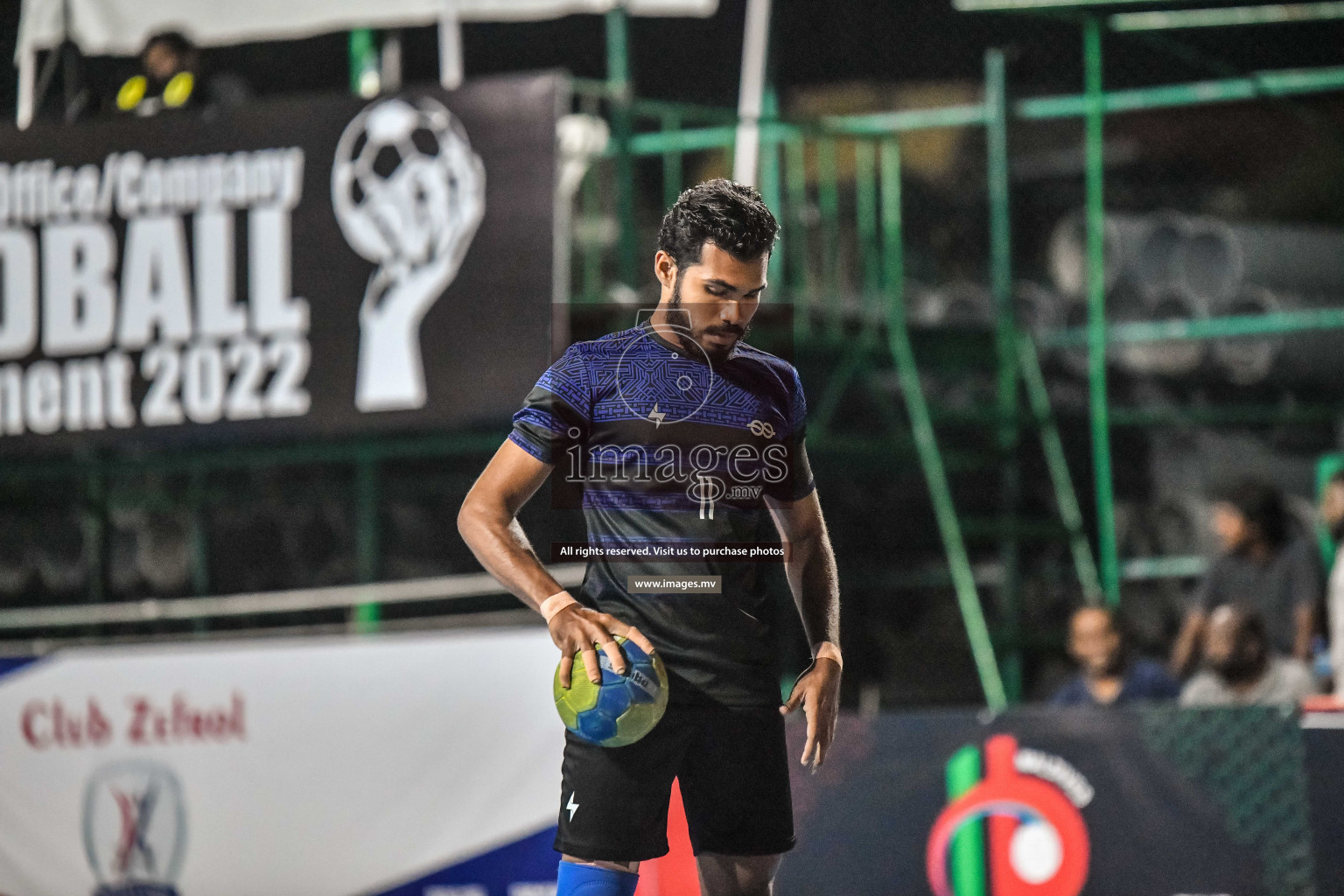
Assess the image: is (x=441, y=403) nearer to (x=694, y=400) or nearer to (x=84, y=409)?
(x=84, y=409)

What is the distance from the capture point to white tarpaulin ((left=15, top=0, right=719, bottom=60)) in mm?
7637

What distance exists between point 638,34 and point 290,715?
467 centimetres

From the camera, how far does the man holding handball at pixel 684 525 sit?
304cm

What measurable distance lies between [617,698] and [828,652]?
0.42 metres

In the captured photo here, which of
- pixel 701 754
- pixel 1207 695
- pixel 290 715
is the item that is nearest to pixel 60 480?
pixel 290 715

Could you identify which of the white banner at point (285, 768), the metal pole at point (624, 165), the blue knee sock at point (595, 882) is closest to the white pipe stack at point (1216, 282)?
the metal pole at point (624, 165)

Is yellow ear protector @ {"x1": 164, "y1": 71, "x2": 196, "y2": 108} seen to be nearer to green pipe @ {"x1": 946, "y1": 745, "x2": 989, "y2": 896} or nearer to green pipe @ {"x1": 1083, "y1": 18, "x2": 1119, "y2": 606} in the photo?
green pipe @ {"x1": 1083, "y1": 18, "x2": 1119, "y2": 606}

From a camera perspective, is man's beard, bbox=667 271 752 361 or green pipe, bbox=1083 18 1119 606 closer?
man's beard, bbox=667 271 752 361

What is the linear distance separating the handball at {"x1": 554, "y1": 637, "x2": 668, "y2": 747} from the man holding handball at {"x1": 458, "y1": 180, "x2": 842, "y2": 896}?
54 millimetres

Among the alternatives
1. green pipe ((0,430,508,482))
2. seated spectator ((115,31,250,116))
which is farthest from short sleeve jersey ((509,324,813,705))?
seated spectator ((115,31,250,116))

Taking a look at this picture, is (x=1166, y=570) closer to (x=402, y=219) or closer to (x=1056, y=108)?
(x=1056, y=108)

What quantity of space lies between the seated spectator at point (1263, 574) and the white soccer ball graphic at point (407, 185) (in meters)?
3.22

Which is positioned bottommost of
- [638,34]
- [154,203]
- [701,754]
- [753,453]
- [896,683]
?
[896,683]

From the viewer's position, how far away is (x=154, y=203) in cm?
726
